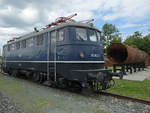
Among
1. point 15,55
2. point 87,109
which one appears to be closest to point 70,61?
point 87,109

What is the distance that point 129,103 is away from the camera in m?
5.61

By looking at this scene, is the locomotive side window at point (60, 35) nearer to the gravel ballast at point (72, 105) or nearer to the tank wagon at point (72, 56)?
the tank wagon at point (72, 56)

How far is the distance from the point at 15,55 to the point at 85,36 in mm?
8020

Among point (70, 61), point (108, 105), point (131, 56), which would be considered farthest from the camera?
point (131, 56)

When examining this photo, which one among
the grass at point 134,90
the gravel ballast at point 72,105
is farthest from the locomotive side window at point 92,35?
the gravel ballast at point 72,105

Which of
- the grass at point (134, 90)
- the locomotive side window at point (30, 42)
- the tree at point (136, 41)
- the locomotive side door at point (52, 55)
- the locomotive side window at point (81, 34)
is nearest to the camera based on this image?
the grass at point (134, 90)

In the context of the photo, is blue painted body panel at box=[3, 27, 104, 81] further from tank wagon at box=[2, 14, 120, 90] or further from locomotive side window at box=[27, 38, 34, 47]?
locomotive side window at box=[27, 38, 34, 47]

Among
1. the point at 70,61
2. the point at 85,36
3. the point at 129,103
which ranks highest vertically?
the point at 85,36

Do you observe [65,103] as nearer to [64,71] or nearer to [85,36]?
[64,71]

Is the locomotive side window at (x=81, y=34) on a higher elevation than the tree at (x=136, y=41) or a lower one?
lower

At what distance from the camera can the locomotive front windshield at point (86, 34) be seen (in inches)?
277

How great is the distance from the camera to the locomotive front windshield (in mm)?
7027

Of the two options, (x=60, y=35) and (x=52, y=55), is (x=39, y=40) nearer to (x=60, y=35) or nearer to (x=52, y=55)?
(x=52, y=55)

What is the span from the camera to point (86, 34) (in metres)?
7.23
